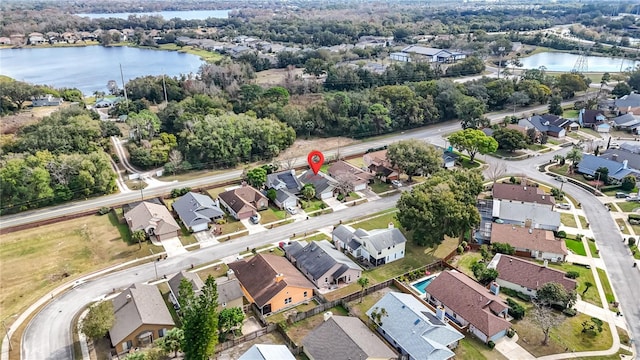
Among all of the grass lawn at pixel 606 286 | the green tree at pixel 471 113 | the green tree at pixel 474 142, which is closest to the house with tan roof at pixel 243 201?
the green tree at pixel 474 142

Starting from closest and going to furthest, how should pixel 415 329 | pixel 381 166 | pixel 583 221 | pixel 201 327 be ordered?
1. pixel 201 327
2. pixel 415 329
3. pixel 583 221
4. pixel 381 166

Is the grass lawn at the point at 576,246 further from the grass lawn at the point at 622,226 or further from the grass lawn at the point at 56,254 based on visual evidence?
the grass lawn at the point at 56,254

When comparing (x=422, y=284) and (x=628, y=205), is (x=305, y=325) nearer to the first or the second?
(x=422, y=284)

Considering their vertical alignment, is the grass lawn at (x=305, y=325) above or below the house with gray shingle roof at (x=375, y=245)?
below

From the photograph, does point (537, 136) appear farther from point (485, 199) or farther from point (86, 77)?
point (86, 77)

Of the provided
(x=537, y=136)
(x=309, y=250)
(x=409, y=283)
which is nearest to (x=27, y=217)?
(x=309, y=250)

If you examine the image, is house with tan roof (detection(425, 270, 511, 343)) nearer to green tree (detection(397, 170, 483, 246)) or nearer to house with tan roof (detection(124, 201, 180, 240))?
green tree (detection(397, 170, 483, 246))

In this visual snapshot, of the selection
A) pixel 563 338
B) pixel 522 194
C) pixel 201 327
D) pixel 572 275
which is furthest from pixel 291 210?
pixel 563 338
